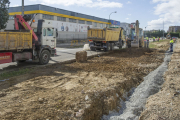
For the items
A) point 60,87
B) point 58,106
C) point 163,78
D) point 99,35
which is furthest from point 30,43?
point 99,35

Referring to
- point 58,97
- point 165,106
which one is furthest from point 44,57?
point 165,106

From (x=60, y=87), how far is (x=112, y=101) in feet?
6.47

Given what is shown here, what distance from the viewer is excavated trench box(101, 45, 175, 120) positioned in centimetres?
505

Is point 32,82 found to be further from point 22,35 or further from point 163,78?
point 163,78

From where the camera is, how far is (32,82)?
7066 millimetres

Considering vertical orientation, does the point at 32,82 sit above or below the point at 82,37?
below

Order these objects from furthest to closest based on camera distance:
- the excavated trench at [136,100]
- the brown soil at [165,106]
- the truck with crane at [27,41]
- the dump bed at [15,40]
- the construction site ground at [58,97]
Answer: the truck with crane at [27,41] → the dump bed at [15,40] → the excavated trench at [136,100] → the brown soil at [165,106] → the construction site ground at [58,97]

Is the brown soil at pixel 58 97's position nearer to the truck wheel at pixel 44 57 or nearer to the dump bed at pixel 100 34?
the truck wheel at pixel 44 57

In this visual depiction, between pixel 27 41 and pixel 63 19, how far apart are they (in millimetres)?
29966

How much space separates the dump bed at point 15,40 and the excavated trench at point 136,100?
6216 millimetres

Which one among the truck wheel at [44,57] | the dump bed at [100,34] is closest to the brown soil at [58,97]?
the truck wheel at [44,57]

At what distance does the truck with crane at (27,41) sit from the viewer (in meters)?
9.08

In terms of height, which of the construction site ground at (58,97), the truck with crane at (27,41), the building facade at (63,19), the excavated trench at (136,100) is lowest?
the excavated trench at (136,100)

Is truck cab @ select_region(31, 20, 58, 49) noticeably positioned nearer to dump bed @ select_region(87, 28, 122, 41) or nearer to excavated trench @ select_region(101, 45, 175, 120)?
excavated trench @ select_region(101, 45, 175, 120)
